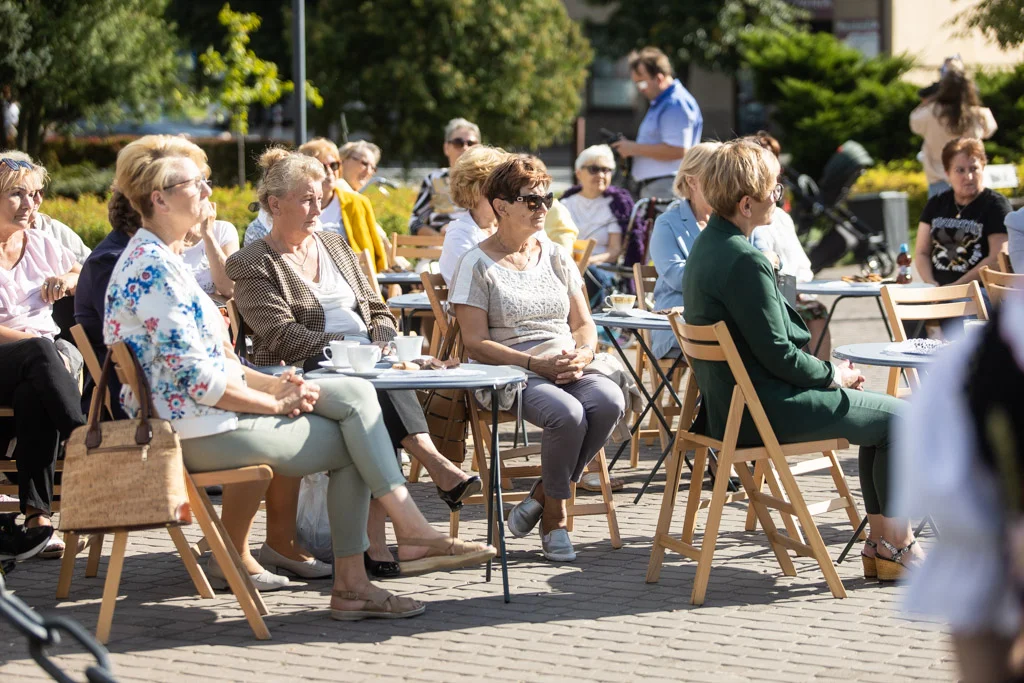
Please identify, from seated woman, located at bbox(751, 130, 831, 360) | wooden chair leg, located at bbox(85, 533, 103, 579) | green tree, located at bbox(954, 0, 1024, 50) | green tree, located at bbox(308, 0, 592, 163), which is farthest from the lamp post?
green tree, located at bbox(954, 0, 1024, 50)

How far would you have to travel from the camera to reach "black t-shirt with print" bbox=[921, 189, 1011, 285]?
8016mm

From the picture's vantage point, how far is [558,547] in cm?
569

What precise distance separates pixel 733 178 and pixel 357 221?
424 cm

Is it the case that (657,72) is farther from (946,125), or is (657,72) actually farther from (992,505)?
(992,505)

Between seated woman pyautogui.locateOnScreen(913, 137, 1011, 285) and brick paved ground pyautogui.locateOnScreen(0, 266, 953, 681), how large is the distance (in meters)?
2.78

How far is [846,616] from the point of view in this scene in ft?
16.1

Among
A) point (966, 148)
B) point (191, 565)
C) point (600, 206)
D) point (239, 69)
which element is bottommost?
point (191, 565)

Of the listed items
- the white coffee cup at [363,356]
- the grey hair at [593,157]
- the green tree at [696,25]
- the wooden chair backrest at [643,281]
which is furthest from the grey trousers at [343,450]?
the green tree at [696,25]

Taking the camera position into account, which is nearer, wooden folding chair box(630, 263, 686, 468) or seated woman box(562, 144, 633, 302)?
wooden folding chair box(630, 263, 686, 468)

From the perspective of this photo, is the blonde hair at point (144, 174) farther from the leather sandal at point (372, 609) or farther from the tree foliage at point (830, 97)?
the tree foliage at point (830, 97)

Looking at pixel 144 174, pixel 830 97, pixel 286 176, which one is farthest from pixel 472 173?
pixel 830 97

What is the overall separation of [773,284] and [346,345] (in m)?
1.54

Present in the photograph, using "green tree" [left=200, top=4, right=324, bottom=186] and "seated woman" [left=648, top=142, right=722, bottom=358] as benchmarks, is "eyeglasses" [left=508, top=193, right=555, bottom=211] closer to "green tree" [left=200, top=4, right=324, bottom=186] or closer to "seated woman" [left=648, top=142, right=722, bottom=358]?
"seated woman" [left=648, top=142, right=722, bottom=358]

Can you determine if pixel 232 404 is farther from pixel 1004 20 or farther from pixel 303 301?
pixel 1004 20
